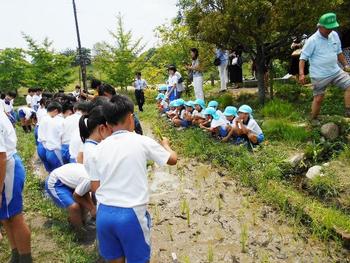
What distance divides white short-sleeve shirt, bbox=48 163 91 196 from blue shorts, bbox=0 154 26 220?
858mm

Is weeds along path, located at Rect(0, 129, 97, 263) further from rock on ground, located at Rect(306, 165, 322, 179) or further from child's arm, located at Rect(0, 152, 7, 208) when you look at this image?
rock on ground, located at Rect(306, 165, 322, 179)

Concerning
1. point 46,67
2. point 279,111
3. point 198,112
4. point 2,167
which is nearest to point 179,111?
point 198,112

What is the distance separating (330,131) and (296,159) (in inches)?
39.3

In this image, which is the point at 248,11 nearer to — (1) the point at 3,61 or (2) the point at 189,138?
(2) the point at 189,138

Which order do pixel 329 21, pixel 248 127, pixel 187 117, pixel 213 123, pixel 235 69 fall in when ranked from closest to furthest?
pixel 329 21
pixel 248 127
pixel 213 123
pixel 187 117
pixel 235 69

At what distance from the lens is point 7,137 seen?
3.24 metres

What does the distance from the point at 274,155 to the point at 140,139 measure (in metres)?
3.82

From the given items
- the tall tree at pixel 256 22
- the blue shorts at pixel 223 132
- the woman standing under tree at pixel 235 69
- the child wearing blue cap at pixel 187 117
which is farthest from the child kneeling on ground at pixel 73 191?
the woman standing under tree at pixel 235 69

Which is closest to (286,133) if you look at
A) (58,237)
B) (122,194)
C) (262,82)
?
(262,82)

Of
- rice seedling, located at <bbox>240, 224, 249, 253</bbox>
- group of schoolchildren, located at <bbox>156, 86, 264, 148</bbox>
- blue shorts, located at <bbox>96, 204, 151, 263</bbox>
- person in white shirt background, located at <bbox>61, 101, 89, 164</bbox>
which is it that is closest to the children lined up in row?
group of schoolchildren, located at <bbox>156, 86, 264, 148</bbox>

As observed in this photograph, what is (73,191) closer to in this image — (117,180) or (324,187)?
(117,180)

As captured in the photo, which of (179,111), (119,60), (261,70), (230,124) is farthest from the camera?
(119,60)

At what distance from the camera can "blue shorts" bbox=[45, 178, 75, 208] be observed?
429cm

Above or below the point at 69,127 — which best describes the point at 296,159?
below
